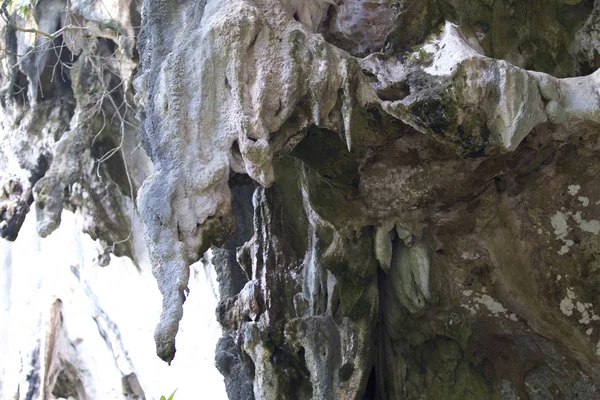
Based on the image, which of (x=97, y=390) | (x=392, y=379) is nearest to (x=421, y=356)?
(x=392, y=379)

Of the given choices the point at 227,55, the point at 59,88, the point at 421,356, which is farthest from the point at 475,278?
the point at 59,88

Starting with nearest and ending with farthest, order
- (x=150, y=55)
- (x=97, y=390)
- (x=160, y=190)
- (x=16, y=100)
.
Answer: (x=160, y=190)
(x=150, y=55)
(x=16, y=100)
(x=97, y=390)

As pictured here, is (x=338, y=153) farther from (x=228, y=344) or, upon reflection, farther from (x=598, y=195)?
(x=228, y=344)

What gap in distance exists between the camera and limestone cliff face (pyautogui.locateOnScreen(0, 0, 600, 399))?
1505 millimetres

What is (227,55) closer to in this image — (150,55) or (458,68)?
(150,55)

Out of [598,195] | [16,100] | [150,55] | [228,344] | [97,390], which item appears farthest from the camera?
[97,390]

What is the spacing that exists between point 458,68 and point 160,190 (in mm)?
661

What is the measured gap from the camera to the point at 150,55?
1688mm

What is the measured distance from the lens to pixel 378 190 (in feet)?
6.25

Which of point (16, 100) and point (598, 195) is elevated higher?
point (16, 100)

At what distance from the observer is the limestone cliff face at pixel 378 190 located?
1.50 m

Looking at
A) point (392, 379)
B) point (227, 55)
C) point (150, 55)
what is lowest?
point (392, 379)

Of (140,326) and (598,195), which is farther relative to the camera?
(140,326)

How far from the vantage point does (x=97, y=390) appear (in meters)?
4.39
